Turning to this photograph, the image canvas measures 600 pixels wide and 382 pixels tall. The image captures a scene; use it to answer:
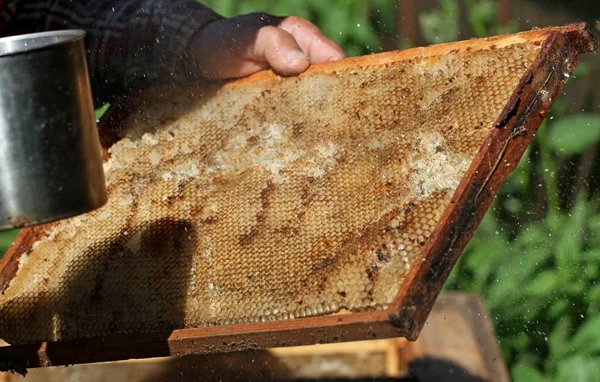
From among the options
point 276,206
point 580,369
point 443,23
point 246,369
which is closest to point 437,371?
point 580,369

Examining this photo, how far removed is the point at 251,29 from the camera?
8.14 feet

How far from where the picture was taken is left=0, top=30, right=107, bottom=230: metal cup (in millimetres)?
1363

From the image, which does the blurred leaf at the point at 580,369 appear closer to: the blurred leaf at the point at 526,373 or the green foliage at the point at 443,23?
the blurred leaf at the point at 526,373

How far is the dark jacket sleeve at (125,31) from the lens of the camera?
2613mm

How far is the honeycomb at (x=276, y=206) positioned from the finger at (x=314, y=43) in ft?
0.82

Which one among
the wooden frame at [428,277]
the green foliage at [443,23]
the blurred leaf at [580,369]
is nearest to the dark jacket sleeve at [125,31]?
the wooden frame at [428,277]

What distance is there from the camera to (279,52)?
229cm

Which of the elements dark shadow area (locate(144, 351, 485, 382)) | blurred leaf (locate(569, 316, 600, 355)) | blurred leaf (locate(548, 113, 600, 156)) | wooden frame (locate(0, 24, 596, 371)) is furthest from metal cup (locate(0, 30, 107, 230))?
blurred leaf (locate(548, 113, 600, 156))

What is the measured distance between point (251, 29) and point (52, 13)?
0.82m

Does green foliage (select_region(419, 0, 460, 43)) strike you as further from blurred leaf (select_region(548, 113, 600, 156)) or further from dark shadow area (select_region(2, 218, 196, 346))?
dark shadow area (select_region(2, 218, 196, 346))

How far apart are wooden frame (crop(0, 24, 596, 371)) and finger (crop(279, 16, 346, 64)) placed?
51 centimetres

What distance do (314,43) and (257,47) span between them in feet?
0.75

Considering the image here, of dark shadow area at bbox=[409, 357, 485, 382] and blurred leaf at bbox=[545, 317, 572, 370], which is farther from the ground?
dark shadow area at bbox=[409, 357, 485, 382]

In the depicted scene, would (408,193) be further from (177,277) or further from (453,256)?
(177,277)
